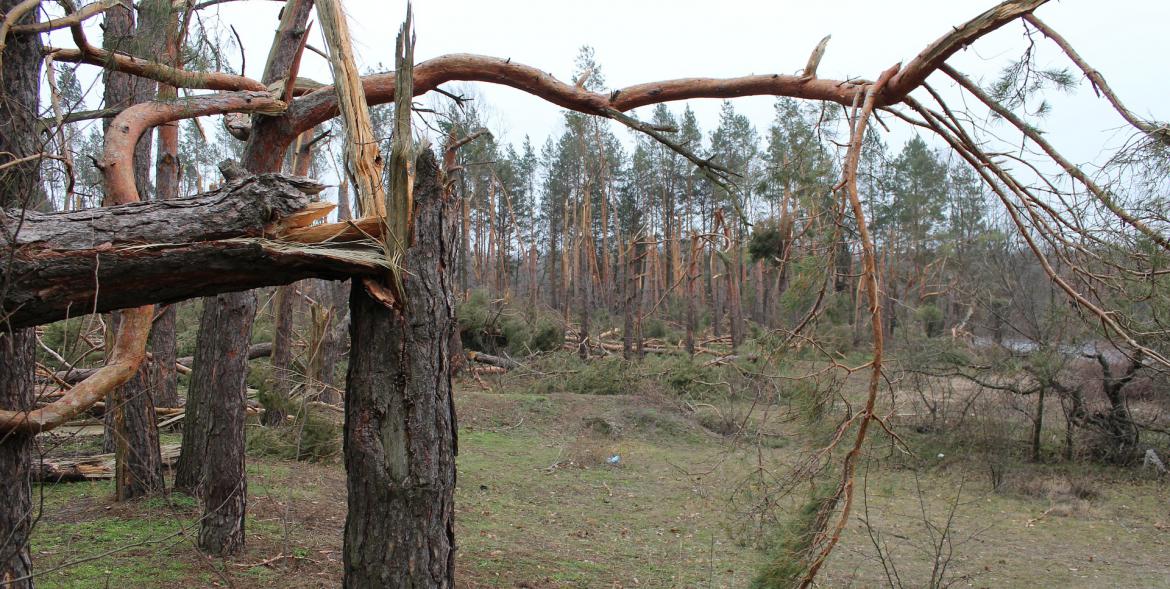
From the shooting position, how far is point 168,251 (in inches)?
96.7

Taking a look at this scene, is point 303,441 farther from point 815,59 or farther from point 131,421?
point 815,59

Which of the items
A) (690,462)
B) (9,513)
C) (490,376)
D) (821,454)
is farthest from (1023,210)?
(490,376)

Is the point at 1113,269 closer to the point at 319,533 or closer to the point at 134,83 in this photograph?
the point at 319,533

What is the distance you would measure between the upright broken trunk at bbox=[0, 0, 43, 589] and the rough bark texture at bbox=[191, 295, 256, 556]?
1.85m

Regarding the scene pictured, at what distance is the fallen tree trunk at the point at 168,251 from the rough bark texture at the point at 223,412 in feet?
8.83

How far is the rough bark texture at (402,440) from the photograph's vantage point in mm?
2830

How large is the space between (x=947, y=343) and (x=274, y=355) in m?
10.5

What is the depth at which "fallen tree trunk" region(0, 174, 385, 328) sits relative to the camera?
2316 millimetres

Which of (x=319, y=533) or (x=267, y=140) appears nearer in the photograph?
(x=267, y=140)

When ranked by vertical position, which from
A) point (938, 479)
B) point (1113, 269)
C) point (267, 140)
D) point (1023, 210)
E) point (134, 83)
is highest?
point (134, 83)

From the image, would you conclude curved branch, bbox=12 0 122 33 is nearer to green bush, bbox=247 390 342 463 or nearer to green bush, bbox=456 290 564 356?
green bush, bbox=247 390 342 463

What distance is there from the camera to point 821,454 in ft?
11.3

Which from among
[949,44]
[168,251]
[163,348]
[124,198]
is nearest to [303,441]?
[163,348]

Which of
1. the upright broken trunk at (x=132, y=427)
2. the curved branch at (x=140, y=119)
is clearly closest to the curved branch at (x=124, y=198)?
the curved branch at (x=140, y=119)
